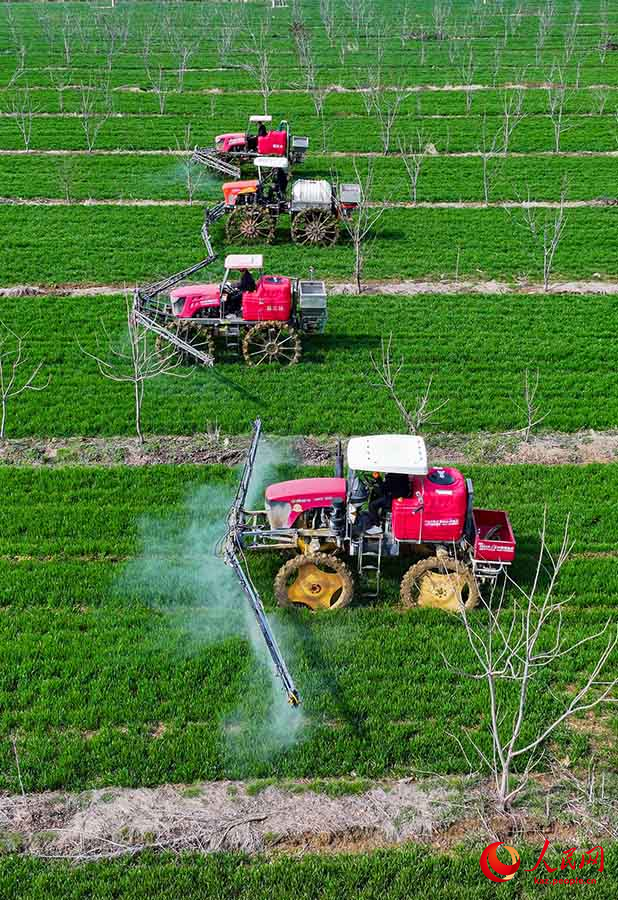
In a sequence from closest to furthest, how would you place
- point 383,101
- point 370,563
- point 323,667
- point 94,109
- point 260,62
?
point 323,667 < point 370,563 < point 94,109 < point 383,101 < point 260,62

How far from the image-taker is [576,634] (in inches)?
415

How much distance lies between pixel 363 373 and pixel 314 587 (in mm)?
7434

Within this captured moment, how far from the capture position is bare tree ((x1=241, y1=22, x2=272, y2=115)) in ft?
131

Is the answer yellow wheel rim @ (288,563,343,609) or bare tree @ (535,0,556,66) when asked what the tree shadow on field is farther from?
bare tree @ (535,0,556,66)

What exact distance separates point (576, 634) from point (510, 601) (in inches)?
36.6

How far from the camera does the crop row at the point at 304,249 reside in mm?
22609

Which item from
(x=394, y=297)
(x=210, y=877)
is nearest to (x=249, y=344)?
(x=394, y=297)

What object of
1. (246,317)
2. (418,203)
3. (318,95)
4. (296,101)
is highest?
(318,95)

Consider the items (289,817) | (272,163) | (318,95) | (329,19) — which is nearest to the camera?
(289,817)

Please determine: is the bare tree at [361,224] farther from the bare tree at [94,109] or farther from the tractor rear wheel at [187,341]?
the bare tree at [94,109]

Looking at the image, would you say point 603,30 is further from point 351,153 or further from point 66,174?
point 66,174

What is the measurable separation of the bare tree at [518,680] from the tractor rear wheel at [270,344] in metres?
7.86

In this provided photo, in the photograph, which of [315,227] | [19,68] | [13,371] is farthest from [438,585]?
[19,68]

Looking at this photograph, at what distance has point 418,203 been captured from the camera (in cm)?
2814
